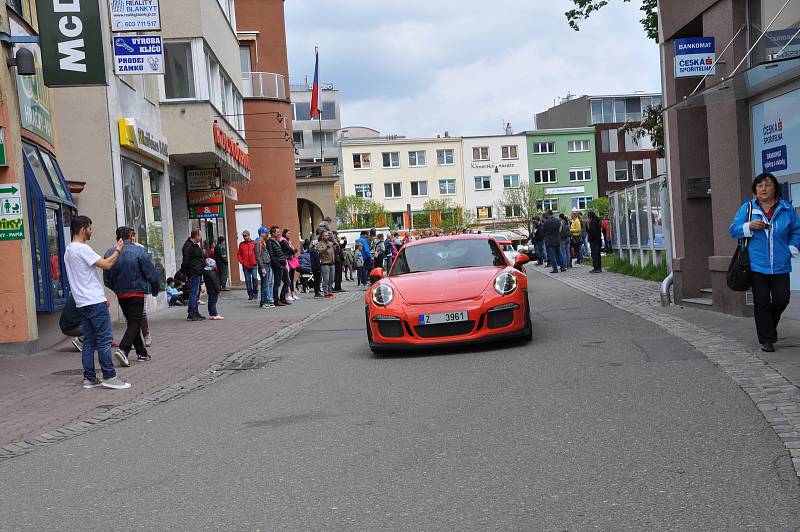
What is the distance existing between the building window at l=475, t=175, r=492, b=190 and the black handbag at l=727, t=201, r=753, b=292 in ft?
289

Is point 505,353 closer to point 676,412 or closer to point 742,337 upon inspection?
point 742,337

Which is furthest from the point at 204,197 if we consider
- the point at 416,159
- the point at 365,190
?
the point at 416,159

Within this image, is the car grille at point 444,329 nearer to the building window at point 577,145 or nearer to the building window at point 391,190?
the building window at point 391,190

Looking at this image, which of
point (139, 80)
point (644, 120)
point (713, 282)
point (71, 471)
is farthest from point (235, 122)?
point (71, 471)

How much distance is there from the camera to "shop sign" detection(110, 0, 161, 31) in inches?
708

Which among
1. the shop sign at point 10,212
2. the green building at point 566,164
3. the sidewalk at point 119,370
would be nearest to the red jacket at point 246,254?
the sidewalk at point 119,370

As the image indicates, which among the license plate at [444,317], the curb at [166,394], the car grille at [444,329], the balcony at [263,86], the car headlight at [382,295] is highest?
the balcony at [263,86]

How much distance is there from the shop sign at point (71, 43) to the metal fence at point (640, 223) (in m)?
11.2

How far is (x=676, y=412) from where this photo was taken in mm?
6879

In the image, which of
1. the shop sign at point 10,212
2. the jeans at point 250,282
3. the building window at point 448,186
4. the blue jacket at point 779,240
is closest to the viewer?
the blue jacket at point 779,240

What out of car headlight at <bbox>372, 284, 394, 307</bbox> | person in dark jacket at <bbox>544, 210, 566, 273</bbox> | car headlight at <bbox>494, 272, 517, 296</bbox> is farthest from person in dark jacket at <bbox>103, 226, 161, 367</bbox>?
person in dark jacket at <bbox>544, 210, 566, 273</bbox>

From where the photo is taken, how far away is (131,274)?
1222cm

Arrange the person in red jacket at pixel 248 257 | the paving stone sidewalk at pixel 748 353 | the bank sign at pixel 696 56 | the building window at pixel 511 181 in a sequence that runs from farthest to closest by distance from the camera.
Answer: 1. the building window at pixel 511 181
2. the person in red jacket at pixel 248 257
3. the bank sign at pixel 696 56
4. the paving stone sidewalk at pixel 748 353

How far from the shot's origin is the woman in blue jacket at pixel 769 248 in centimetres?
943
